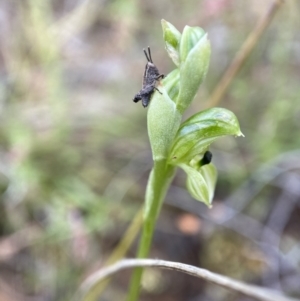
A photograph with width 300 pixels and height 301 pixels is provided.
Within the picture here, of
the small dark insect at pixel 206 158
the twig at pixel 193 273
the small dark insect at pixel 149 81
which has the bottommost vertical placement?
the twig at pixel 193 273

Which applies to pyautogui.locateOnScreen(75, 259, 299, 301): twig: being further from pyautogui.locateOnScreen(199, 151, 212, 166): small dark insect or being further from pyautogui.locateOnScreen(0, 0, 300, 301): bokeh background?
pyautogui.locateOnScreen(0, 0, 300, 301): bokeh background

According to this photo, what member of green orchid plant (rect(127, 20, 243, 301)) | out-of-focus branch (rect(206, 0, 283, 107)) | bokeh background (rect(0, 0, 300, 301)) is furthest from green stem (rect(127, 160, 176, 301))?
bokeh background (rect(0, 0, 300, 301))

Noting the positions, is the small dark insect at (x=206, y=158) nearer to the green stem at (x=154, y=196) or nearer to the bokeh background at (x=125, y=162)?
the green stem at (x=154, y=196)

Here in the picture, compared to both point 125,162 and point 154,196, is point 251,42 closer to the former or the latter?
point 154,196

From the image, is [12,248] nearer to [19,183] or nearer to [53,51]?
[19,183]

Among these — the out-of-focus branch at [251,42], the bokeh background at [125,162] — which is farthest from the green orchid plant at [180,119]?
the bokeh background at [125,162]

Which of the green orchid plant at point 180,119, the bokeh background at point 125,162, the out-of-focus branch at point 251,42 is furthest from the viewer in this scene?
the bokeh background at point 125,162

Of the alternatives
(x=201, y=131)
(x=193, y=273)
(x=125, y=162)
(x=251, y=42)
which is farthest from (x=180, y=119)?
(x=125, y=162)
